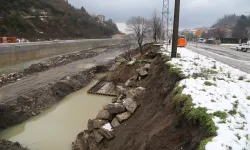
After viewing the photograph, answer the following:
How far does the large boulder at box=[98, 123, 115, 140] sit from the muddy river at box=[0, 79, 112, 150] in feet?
13.1

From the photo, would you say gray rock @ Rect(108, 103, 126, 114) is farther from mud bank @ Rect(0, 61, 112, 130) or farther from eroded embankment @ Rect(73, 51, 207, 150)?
mud bank @ Rect(0, 61, 112, 130)

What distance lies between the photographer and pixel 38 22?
63250 millimetres

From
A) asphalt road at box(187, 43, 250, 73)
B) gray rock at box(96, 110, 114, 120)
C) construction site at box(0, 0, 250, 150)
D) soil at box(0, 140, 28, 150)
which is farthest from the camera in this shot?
asphalt road at box(187, 43, 250, 73)

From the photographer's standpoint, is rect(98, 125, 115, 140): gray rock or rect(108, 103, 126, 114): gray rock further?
rect(108, 103, 126, 114): gray rock

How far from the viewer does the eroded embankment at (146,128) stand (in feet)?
18.2

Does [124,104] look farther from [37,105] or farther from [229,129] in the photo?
[37,105]

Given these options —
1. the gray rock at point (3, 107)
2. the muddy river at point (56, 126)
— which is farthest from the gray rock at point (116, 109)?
the gray rock at point (3, 107)

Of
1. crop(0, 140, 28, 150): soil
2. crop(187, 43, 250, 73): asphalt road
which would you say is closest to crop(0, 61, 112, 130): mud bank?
crop(0, 140, 28, 150): soil

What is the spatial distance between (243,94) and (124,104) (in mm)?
5147

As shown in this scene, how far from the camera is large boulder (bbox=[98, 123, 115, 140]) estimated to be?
8695mm

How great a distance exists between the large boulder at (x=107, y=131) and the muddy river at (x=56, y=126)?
13.1ft

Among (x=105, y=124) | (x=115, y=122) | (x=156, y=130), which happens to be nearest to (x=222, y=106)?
(x=156, y=130)

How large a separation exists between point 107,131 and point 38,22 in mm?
62611

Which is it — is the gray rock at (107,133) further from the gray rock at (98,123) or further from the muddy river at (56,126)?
the muddy river at (56,126)
